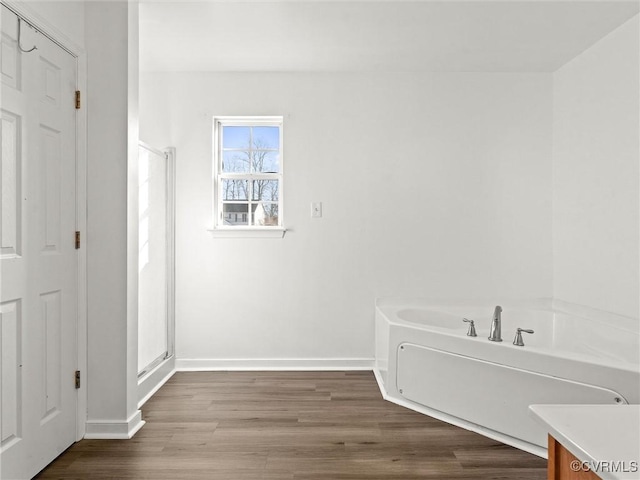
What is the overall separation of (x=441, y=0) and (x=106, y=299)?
98.6 inches

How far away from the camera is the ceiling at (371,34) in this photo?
2.64 metres

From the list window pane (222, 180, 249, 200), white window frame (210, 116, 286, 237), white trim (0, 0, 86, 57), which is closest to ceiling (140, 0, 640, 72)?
white window frame (210, 116, 286, 237)

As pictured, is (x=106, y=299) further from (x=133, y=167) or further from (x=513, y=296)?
(x=513, y=296)

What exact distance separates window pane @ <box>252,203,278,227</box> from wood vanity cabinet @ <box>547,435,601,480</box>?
9.83 feet

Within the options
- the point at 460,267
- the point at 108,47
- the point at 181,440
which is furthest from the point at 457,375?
the point at 108,47

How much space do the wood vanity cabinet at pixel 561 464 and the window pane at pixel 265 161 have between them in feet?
10.3

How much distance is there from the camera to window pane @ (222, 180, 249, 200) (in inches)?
148

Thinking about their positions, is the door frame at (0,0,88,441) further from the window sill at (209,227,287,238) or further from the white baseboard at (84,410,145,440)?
the window sill at (209,227,287,238)

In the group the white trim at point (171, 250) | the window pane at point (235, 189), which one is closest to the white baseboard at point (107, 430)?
the white trim at point (171, 250)

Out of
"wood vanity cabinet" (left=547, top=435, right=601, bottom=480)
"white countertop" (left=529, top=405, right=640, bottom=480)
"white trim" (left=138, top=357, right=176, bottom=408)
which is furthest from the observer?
"white trim" (left=138, top=357, right=176, bottom=408)

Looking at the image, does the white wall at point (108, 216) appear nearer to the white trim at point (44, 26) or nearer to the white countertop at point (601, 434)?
the white trim at point (44, 26)

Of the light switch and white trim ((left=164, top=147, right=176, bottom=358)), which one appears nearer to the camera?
white trim ((left=164, top=147, right=176, bottom=358))

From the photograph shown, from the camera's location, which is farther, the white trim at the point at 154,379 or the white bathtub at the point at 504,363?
the white trim at the point at 154,379

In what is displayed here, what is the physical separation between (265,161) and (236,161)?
0.81ft
